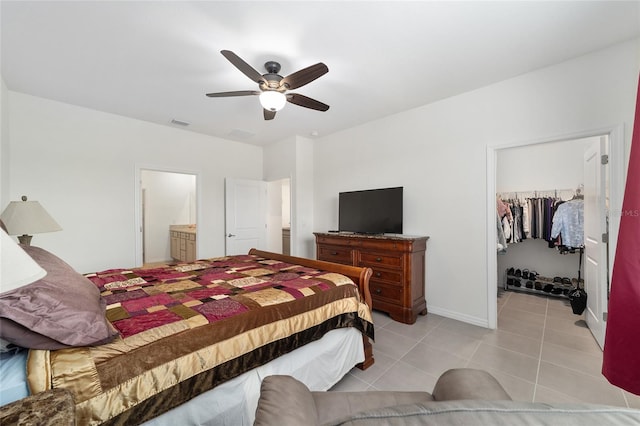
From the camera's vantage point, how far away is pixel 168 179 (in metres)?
6.73

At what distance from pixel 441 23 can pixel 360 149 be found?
221 centimetres

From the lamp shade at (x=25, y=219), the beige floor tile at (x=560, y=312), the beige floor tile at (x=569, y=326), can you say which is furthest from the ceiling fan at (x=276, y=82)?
the beige floor tile at (x=560, y=312)

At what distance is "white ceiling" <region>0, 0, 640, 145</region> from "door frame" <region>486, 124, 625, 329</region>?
0.72 m

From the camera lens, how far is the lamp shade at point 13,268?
612 millimetres

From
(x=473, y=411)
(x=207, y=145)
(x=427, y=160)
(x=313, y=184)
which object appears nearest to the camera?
(x=473, y=411)

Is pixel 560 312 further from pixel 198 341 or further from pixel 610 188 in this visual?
pixel 198 341

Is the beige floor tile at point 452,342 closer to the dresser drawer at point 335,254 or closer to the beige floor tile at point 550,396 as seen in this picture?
the beige floor tile at point 550,396

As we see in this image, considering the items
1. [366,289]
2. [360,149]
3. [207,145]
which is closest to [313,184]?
[360,149]

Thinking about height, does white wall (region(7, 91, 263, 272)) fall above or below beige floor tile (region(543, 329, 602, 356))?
above

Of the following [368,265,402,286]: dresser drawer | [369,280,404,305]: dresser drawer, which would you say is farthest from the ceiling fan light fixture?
[369,280,404,305]: dresser drawer

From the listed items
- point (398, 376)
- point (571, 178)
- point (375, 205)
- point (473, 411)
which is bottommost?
point (398, 376)

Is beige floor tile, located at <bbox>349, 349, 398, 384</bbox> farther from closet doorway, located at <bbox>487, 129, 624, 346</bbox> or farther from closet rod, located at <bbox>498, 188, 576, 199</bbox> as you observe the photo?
closet rod, located at <bbox>498, 188, 576, 199</bbox>

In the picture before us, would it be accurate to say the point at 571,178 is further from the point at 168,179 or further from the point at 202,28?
the point at 168,179

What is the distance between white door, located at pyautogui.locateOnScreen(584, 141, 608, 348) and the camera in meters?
2.28
